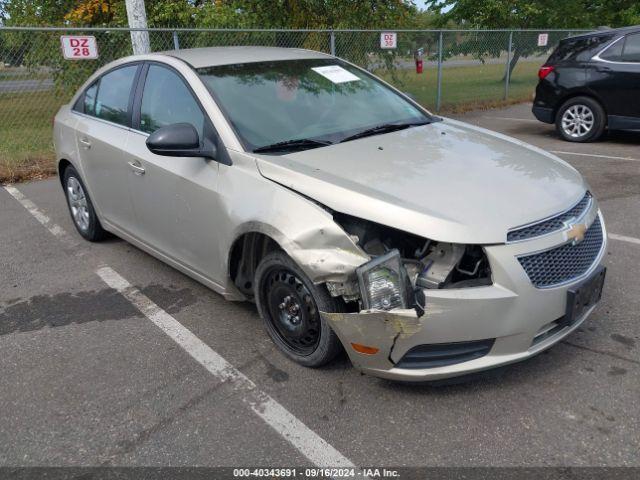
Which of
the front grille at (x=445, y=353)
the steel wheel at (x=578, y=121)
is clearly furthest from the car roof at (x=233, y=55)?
the steel wheel at (x=578, y=121)

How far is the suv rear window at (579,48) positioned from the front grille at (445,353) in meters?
7.35

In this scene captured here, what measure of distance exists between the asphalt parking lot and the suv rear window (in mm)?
5387

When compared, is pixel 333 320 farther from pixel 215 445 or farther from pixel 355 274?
pixel 215 445

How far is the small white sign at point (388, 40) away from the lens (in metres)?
10.9

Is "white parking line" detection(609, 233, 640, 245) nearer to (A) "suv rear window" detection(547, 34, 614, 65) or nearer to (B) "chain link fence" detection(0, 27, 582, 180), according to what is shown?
(A) "suv rear window" detection(547, 34, 614, 65)

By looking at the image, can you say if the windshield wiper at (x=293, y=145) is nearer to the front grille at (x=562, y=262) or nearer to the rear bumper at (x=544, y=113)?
the front grille at (x=562, y=262)

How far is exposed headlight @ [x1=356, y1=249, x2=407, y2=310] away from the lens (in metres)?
2.41

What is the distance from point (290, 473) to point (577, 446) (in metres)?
1.24

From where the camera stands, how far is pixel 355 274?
2.47 meters

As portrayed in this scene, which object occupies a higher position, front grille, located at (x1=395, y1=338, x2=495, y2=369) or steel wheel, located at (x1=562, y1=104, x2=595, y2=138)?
steel wheel, located at (x1=562, y1=104, x2=595, y2=138)

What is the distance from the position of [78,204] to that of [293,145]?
2877 mm

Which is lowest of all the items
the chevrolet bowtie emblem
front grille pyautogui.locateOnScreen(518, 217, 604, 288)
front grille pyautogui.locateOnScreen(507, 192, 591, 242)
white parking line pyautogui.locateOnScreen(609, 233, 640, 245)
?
white parking line pyautogui.locateOnScreen(609, 233, 640, 245)

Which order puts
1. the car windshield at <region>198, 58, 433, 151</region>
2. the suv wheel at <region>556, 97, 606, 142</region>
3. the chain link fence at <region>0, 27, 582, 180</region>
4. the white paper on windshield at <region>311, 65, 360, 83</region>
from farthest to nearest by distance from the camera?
1. the chain link fence at <region>0, 27, 582, 180</region>
2. the suv wheel at <region>556, 97, 606, 142</region>
3. the white paper on windshield at <region>311, 65, 360, 83</region>
4. the car windshield at <region>198, 58, 433, 151</region>

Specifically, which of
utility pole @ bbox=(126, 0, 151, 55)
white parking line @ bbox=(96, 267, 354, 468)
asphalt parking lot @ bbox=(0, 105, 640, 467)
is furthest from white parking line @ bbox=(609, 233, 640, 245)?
utility pole @ bbox=(126, 0, 151, 55)
